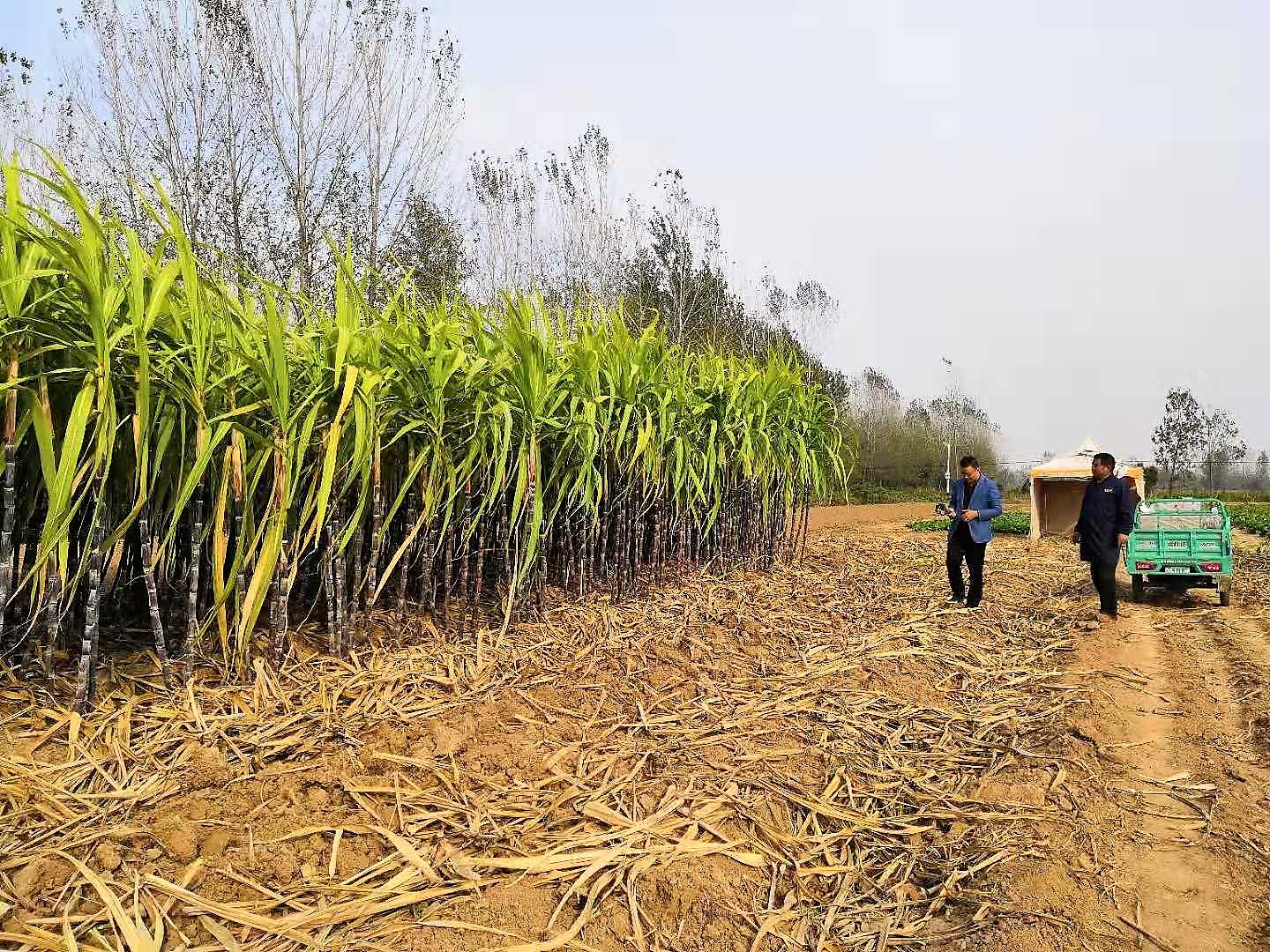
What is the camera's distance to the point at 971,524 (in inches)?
218

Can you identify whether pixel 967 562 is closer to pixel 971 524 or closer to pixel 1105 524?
pixel 971 524

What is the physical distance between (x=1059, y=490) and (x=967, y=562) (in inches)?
309

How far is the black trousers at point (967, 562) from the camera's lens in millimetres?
5516

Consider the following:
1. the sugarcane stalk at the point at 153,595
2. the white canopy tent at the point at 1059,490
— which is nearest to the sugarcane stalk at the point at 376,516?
the sugarcane stalk at the point at 153,595

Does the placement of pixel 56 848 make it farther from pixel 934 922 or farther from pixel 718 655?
pixel 718 655

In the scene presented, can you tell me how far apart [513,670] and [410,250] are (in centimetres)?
1241

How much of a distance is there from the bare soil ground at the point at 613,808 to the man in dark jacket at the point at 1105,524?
215cm

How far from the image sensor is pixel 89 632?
200cm

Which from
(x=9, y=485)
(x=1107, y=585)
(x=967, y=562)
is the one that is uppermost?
(x=9, y=485)

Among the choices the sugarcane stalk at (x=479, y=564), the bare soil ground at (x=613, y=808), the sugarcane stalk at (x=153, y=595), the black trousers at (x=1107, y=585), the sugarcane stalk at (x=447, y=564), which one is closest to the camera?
the bare soil ground at (x=613, y=808)

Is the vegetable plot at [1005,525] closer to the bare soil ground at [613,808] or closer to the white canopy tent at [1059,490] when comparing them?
the white canopy tent at [1059,490]

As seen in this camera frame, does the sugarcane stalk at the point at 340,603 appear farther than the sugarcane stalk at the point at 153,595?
Yes

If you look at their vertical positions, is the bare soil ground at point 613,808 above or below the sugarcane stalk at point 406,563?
below

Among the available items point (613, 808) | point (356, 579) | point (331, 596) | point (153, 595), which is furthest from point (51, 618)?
point (613, 808)
